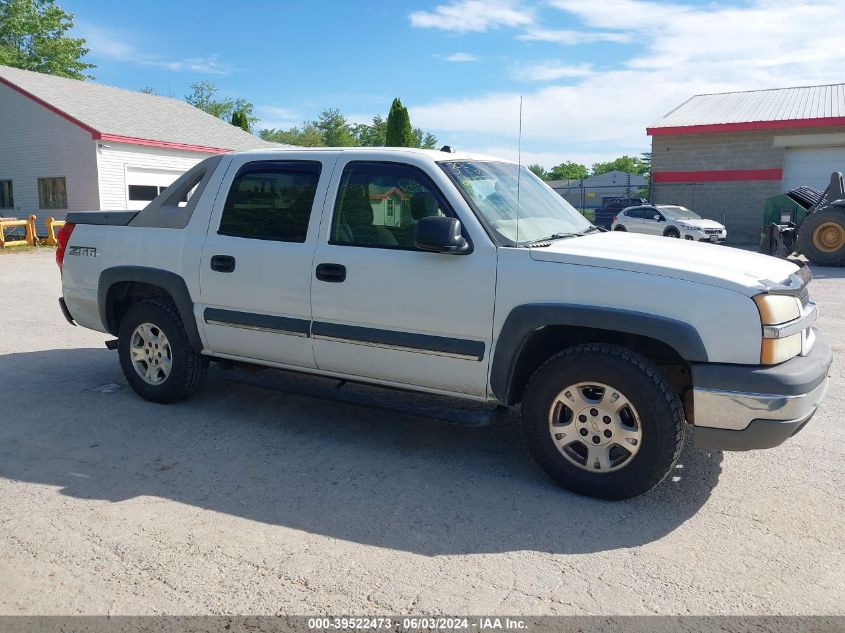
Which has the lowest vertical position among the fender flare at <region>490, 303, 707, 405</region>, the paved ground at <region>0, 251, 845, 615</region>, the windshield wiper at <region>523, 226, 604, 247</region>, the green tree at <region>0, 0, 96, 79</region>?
the paved ground at <region>0, 251, 845, 615</region>

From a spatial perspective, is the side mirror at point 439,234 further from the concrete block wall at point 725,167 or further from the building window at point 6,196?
the building window at point 6,196

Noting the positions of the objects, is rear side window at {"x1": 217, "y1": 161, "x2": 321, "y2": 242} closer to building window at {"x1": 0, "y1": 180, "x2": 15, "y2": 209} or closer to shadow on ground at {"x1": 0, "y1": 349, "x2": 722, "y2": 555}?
shadow on ground at {"x1": 0, "y1": 349, "x2": 722, "y2": 555}

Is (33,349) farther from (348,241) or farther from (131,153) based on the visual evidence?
(131,153)

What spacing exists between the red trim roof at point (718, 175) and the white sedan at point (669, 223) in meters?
3.75

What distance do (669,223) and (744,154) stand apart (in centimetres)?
571

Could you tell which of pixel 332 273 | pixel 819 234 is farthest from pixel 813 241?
pixel 332 273

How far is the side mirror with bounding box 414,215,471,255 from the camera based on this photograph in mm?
4066

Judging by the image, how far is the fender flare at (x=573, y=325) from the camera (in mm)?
3666

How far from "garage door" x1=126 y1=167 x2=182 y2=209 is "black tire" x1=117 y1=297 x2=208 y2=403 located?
2002 centimetres

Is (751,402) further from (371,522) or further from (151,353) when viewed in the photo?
(151,353)

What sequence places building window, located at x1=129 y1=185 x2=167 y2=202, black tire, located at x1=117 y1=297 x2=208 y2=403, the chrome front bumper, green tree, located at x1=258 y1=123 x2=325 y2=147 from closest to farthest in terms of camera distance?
the chrome front bumper < black tire, located at x1=117 y1=297 x2=208 y2=403 < building window, located at x1=129 y1=185 x2=167 y2=202 < green tree, located at x1=258 y1=123 x2=325 y2=147

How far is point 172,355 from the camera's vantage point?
18.0 feet

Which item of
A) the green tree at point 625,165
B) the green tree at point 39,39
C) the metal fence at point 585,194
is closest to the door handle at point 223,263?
the metal fence at point 585,194

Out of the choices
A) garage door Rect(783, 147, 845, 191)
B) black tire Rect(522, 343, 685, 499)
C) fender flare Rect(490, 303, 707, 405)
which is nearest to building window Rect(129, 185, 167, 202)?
garage door Rect(783, 147, 845, 191)
